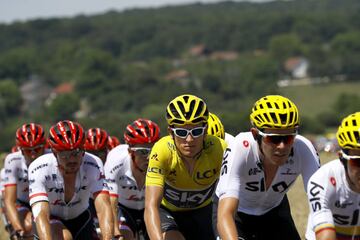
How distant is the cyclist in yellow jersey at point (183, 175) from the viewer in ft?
28.8

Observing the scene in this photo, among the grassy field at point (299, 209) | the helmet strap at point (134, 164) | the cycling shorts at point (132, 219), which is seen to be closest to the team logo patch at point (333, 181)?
the helmet strap at point (134, 164)

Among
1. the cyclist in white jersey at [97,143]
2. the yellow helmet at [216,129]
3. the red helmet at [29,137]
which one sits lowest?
the yellow helmet at [216,129]

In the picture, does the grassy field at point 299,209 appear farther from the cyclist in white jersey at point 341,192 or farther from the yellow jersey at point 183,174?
the cyclist in white jersey at point 341,192

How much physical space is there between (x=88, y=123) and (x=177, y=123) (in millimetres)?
73193

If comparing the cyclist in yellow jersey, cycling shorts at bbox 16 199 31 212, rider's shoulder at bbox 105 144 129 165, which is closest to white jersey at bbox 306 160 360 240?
the cyclist in yellow jersey

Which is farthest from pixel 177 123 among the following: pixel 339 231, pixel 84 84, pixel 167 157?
pixel 84 84

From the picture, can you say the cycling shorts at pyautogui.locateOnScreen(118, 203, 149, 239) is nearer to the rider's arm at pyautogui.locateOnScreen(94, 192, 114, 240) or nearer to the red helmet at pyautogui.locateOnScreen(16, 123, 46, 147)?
the red helmet at pyautogui.locateOnScreen(16, 123, 46, 147)

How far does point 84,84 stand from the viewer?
132 m

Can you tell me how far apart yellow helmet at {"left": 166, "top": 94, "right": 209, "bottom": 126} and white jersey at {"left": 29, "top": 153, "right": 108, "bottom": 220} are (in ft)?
5.44

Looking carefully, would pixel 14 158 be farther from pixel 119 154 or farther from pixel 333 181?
pixel 333 181

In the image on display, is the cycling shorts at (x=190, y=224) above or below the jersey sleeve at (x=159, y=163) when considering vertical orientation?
below

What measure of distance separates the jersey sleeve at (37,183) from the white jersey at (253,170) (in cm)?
224

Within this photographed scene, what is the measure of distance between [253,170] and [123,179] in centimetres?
378

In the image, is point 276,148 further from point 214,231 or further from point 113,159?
point 113,159
